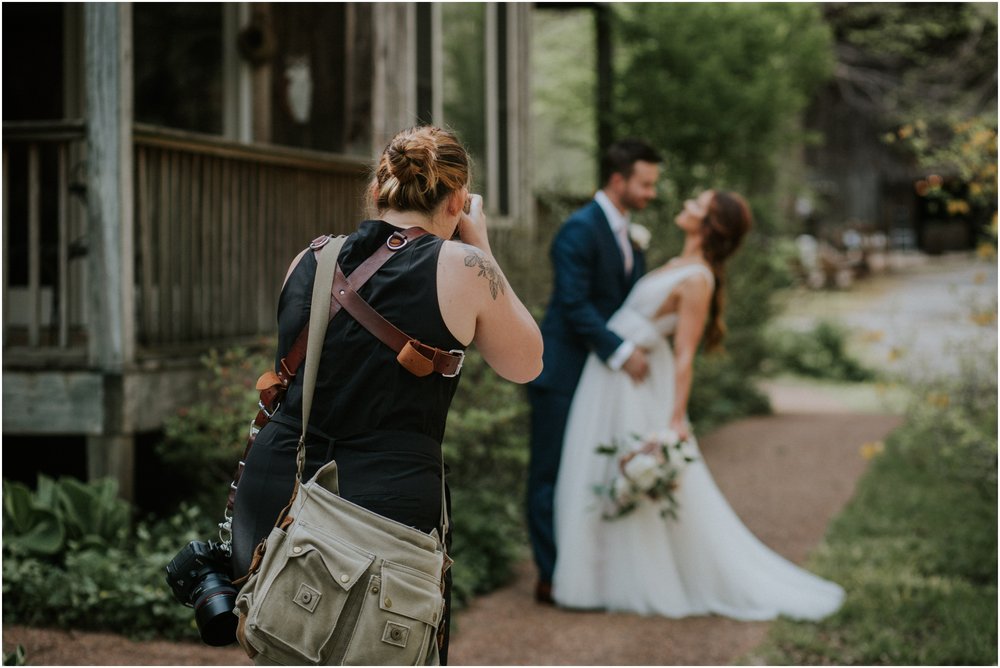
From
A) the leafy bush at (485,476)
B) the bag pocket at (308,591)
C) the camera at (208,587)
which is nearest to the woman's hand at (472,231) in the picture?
the bag pocket at (308,591)

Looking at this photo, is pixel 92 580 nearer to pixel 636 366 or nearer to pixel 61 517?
pixel 61 517

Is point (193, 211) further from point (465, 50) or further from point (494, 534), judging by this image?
point (465, 50)

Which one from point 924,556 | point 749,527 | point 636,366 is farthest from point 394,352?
point 749,527

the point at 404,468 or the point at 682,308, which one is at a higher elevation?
the point at 682,308

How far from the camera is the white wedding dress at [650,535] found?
5.59m

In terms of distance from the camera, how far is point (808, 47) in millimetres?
15938

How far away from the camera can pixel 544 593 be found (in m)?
5.75

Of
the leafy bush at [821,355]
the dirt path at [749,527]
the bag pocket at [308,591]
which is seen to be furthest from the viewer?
the leafy bush at [821,355]

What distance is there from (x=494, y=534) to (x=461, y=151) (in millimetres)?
3808

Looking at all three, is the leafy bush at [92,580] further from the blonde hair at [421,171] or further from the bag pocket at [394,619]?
the blonde hair at [421,171]

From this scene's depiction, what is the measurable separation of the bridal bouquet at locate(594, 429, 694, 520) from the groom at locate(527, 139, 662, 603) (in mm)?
325

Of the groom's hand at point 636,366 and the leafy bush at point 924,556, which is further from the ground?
the groom's hand at point 636,366

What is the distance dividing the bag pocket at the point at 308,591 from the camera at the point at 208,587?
0.22 m

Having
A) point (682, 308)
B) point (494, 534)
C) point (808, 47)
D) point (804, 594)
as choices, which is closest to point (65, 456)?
point (494, 534)
